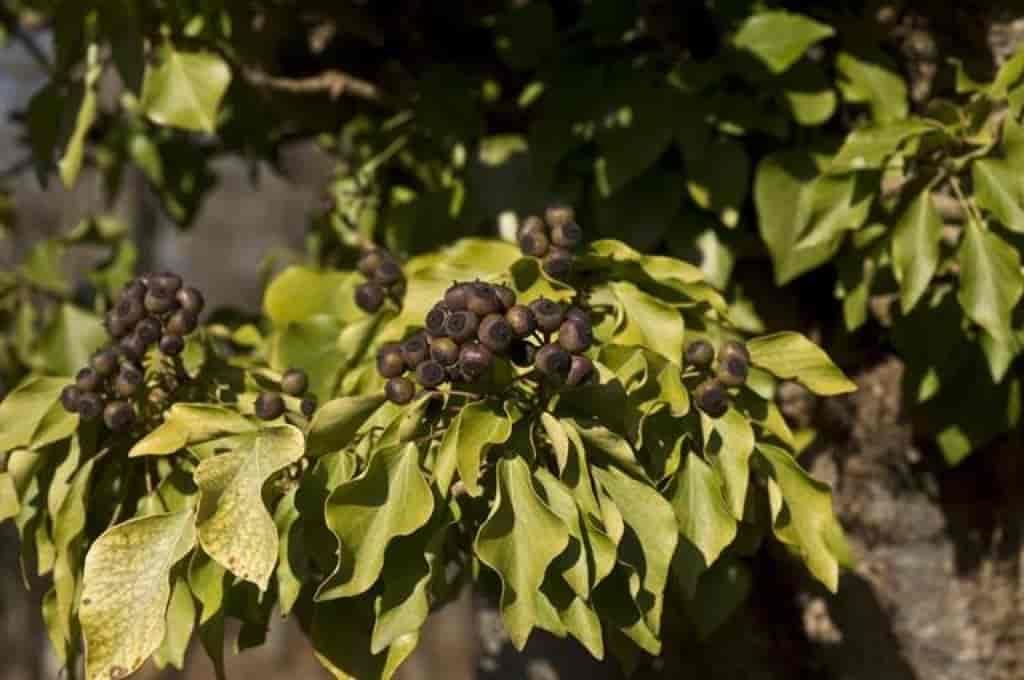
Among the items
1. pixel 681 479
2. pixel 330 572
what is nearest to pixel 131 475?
pixel 330 572

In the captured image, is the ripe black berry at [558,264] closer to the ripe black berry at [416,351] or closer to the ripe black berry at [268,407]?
the ripe black berry at [416,351]

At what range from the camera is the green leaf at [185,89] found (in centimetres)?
157

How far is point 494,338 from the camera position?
1.07 meters

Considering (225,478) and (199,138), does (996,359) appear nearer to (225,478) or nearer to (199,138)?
(225,478)

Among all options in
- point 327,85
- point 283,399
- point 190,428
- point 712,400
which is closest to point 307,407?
point 283,399

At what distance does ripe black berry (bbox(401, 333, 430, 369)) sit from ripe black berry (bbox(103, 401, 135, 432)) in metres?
0.25

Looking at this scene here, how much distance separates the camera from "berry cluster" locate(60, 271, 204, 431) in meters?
1.22

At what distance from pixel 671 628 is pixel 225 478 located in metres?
0.77

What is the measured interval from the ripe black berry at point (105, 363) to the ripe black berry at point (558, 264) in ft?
1.18

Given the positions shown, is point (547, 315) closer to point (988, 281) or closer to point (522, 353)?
point (522, 353)

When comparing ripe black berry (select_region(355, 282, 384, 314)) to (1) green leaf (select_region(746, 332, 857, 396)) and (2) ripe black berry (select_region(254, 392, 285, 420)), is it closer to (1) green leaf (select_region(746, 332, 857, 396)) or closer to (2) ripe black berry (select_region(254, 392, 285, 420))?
(2) ripe black berry (select_region(254, 392, 285, 420))

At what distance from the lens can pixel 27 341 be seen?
77.7 inches

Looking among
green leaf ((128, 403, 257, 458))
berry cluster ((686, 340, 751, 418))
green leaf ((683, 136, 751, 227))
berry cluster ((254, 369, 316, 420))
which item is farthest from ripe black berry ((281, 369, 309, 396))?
green leaf ((683, 136, 751, 227))

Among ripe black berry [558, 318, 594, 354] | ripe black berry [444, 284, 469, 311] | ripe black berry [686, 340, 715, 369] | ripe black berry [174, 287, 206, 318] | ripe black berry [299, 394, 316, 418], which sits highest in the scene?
ripe black berry [444, 284, 469, 311]
